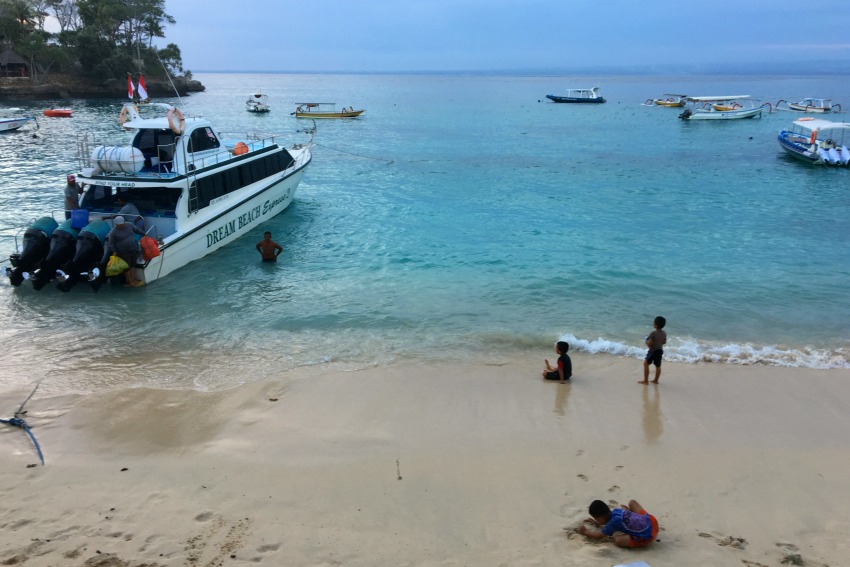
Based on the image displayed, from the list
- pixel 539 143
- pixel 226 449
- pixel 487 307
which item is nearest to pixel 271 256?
pixel 487 307

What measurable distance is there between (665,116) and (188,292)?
7173cm

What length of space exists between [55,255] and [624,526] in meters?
13.2

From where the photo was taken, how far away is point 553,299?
571 inches

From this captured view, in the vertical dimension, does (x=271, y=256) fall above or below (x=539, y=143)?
below

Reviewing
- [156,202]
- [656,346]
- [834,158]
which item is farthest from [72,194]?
[834,158]

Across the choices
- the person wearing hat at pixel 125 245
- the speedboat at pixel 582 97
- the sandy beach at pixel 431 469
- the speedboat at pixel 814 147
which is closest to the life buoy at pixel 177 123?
the person wearing hat at pixel 125 245

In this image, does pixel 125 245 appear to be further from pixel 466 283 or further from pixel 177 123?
pixel 466 283

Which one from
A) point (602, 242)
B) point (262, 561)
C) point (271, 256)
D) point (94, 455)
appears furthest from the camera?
point (602, 242)

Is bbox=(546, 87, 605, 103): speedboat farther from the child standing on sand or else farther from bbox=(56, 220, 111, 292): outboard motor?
the child standing on sand

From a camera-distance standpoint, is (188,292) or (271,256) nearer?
(188,292)

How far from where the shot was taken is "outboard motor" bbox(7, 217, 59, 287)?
1362cm

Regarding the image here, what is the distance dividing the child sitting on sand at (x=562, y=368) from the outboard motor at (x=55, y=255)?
11.0m

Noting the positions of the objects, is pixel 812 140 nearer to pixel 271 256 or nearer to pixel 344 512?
pixel 271 256

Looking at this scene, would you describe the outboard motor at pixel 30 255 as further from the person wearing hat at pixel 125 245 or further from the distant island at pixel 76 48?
the distant island at pixel 76 48
